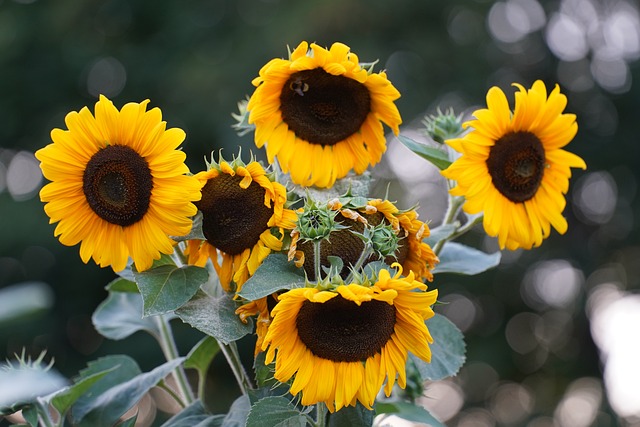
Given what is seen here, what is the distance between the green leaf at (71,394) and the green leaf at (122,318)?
0.15 metres

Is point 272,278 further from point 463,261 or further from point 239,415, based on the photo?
point 463,261

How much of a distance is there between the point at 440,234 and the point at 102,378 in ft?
1.13

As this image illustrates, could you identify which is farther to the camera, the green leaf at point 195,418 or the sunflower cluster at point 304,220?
the green leaf at point 195,418

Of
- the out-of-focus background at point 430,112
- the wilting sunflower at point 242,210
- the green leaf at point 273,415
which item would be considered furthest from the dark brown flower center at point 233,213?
the out-of-focus background at point 430,112

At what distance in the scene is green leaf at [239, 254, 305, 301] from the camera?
62 cm

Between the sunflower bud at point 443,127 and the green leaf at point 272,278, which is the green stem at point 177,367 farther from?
the sunflower bud at point 443,127

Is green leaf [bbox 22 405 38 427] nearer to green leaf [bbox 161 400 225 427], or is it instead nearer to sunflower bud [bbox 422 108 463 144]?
green leaf [bbox 161 400 225 427]

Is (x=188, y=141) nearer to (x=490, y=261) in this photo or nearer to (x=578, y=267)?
(x=578, y=267)

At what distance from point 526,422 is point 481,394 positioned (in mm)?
309

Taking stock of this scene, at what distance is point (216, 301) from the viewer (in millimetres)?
692

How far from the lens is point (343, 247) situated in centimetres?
67

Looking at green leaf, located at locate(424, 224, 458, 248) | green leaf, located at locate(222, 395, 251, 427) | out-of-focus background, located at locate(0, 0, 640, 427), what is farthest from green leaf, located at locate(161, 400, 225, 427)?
out-of-focus background, located at locate(0, 0, 640, 427)

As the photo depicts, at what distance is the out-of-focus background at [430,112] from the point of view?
13.6 ft

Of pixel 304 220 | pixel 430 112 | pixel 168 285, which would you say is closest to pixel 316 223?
pixel 304 220
